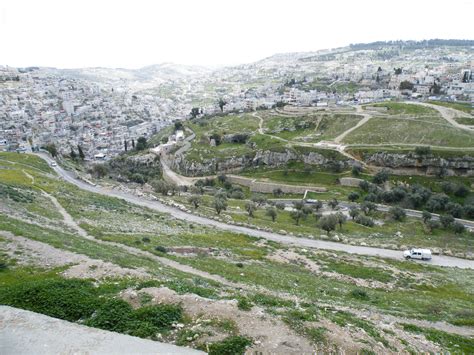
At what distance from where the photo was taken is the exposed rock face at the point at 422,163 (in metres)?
→ 77.4

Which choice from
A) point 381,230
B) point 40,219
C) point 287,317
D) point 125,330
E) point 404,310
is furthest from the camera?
point 381,230

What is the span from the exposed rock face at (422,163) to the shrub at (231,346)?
79.3 metres

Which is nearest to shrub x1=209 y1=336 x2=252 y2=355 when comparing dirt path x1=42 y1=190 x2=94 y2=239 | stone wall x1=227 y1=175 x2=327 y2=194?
dirt path x1=42 y1=190 x2=94 y2=239

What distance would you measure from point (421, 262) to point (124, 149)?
391ft

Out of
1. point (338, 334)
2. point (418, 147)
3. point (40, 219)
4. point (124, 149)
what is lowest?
point (124, 149)

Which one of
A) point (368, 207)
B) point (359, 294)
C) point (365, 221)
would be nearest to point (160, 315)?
point (359, 294)

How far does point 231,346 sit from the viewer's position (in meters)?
12.6

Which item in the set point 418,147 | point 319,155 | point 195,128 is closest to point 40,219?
point 319,155

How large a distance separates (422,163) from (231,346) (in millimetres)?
80765

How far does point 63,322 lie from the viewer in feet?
45.9

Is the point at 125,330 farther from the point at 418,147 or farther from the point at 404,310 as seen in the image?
the point at 418,147

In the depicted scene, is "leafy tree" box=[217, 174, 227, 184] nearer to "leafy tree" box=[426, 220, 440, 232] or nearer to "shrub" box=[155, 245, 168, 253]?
"leafy tree" box=[426, 220, 440, 232]

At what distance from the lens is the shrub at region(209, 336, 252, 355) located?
40.8 ft

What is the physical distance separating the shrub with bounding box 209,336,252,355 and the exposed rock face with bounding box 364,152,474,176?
260 feet
